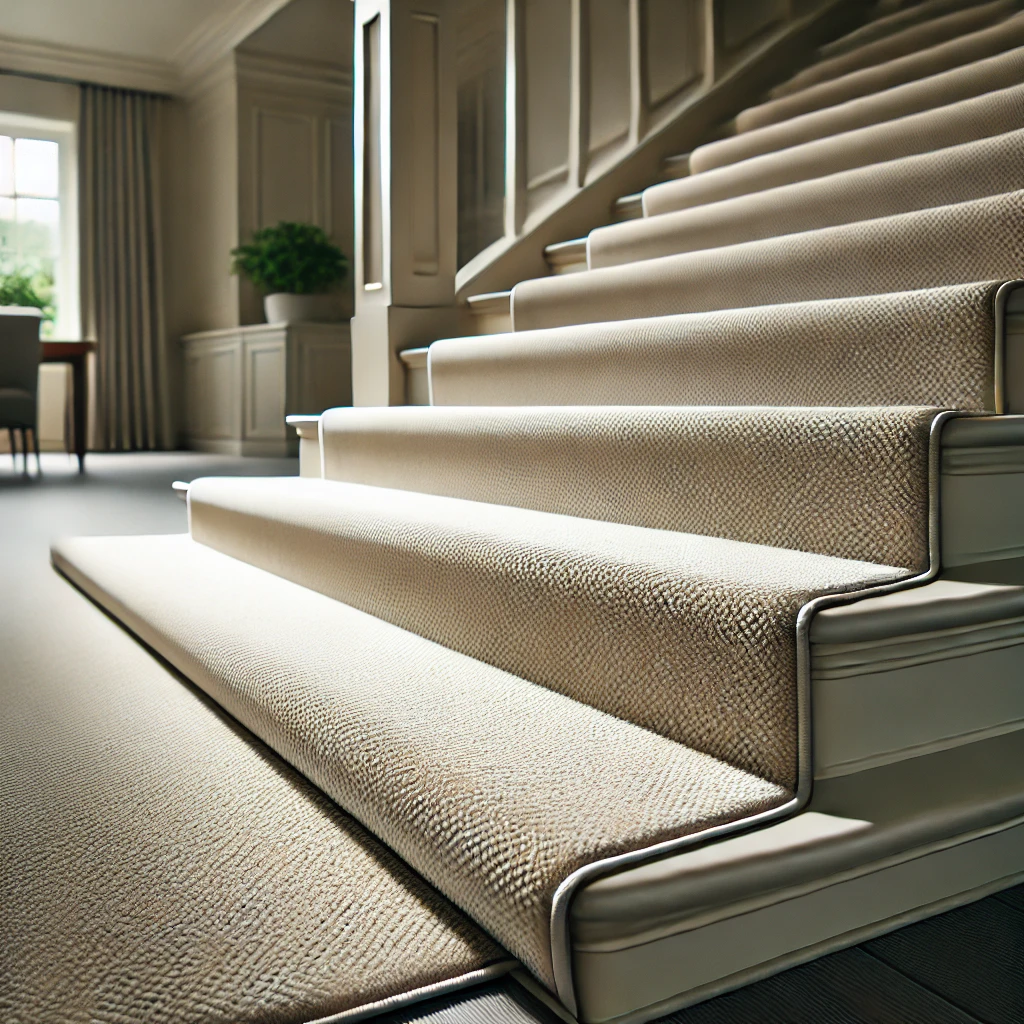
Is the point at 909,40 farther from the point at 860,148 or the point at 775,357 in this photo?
the point at 775,357

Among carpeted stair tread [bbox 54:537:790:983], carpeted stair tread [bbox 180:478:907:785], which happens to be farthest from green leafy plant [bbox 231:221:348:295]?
carpeted stair tread [bbox 54:537:790:983]

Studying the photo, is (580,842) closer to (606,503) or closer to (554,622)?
(554,622)

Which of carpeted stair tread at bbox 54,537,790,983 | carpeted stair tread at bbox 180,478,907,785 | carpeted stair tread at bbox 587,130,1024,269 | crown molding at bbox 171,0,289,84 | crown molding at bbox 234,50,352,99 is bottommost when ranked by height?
carpeted stair tread at bbox 54,537,790,983

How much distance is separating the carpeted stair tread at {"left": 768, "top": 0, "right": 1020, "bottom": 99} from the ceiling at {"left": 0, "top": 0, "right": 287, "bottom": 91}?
3.76m

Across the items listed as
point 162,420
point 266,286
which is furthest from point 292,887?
point 162,420

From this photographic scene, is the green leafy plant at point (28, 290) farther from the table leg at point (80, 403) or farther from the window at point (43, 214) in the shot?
the table leg at point (80, 403)

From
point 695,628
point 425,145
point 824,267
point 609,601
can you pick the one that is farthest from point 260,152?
point 695,628

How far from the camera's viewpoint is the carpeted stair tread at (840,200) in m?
1.65

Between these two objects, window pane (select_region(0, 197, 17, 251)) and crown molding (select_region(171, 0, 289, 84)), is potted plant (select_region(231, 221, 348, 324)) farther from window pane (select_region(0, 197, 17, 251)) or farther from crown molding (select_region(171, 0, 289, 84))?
window pane (select_region(0, 197, 17, 251))

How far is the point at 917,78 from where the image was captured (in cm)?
272

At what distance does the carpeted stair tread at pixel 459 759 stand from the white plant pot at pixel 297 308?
4958 mm

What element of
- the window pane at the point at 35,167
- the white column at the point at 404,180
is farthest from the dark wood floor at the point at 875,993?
the window pane at the point at 35,167

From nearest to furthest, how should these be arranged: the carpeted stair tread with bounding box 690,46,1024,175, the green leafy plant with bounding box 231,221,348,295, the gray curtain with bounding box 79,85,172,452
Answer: the carpeted stair tread with bounding box 690,46,1024,175
the green leafy plant with bounding box 231,221,348,295
the gray curtain with bounding box 79,85,172,452

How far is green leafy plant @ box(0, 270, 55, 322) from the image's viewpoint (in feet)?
22.8
